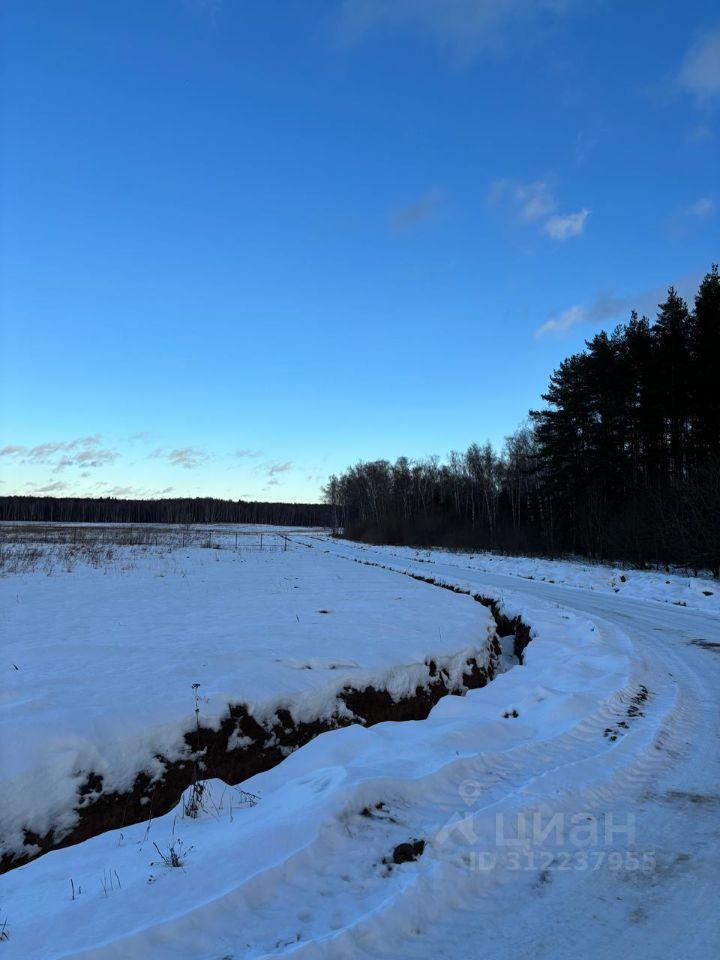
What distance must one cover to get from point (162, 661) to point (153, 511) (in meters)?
148

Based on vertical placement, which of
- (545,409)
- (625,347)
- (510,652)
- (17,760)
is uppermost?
(625,347)

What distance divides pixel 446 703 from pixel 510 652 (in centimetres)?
480

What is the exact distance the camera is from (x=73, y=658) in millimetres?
6855

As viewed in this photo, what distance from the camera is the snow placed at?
450 centimetres

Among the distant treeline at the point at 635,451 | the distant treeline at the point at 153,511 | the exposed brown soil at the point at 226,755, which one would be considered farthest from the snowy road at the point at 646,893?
the distant treeline at the point at 153,511

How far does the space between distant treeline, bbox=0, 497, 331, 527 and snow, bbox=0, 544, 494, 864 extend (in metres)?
121

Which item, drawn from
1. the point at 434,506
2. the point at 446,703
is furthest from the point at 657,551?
the point at 434,506

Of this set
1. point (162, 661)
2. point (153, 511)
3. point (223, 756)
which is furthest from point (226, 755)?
point (153, 511)

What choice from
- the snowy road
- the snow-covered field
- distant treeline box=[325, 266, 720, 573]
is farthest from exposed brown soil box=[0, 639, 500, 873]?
distant treeline box=[325, 266, 720, 573]

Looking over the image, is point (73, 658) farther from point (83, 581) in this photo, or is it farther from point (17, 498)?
point (17, 498)

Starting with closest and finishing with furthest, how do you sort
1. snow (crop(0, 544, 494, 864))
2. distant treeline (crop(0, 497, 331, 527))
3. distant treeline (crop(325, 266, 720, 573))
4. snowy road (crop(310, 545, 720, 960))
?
snowy road (crop(310, 545, 720, 960))
snow (crop(0, 544, 494, 864))
distant treeline (crop(325, 266, 720, 573))
distant treeline (crop(0, 497, 331, 527))

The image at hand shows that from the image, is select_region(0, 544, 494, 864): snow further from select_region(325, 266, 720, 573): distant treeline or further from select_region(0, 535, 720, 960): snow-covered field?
select_region(325, 266, 720, 573): distant treeline

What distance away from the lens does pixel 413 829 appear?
3.06 m

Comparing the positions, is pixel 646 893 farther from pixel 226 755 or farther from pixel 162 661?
pixel 162 661
